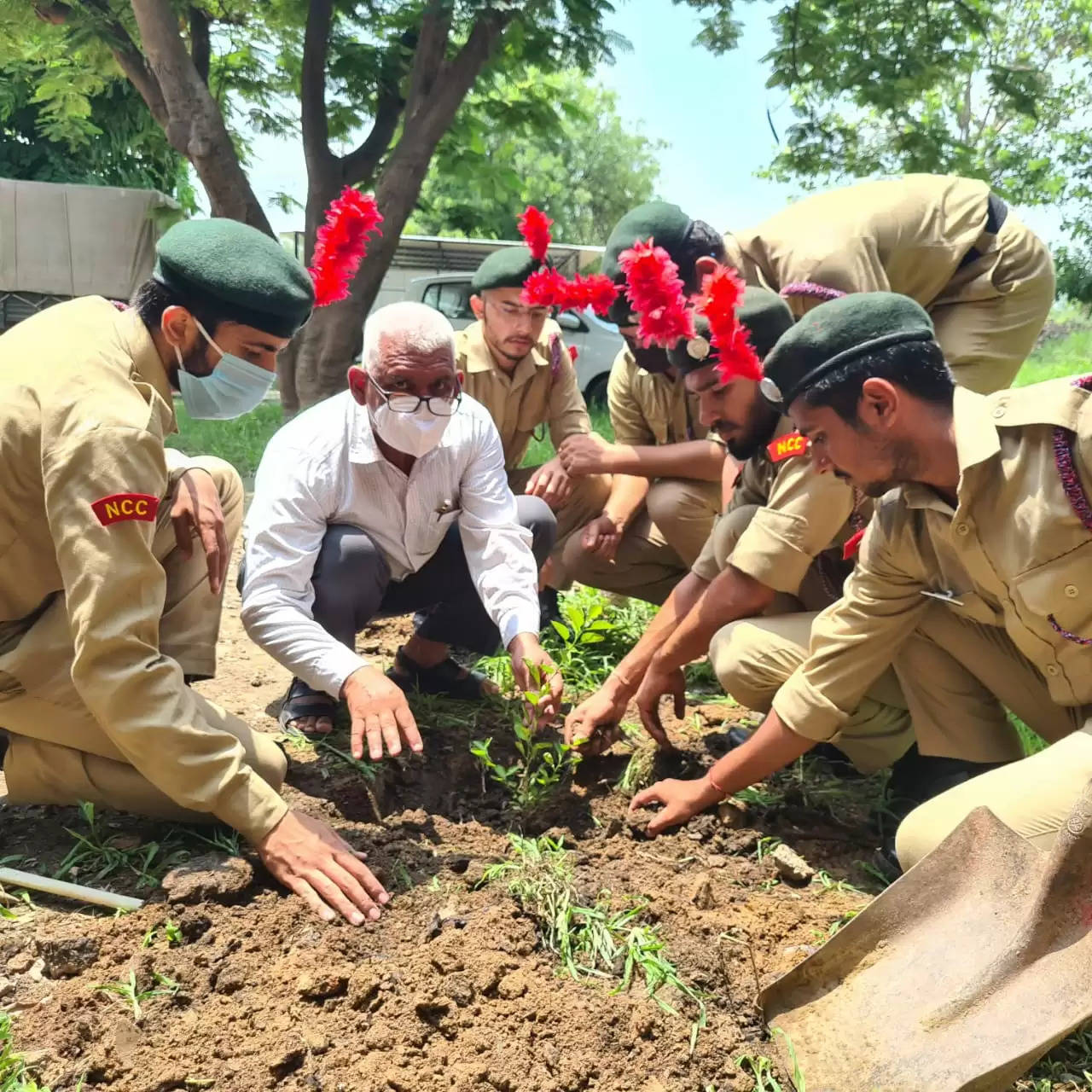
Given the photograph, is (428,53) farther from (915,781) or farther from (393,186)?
(915,781)

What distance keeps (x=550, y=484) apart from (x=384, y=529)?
0.94 meters

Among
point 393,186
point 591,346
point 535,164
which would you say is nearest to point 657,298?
point 393,186

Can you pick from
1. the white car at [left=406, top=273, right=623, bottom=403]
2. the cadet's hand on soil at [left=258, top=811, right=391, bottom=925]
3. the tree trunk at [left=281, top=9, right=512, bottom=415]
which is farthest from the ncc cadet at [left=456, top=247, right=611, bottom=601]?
the white car at [left=406, top=273, right=623, bottom=403]

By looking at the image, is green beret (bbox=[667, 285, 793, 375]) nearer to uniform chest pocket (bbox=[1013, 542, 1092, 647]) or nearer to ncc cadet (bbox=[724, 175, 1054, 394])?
ncc cadet (bbox=[724, 175, 1054, 394])

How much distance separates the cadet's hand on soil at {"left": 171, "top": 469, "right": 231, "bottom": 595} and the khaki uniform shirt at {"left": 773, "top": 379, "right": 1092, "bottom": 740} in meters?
1.47

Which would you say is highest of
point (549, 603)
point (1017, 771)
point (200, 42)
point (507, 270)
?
point (200, 42)

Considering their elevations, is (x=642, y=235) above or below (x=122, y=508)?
above

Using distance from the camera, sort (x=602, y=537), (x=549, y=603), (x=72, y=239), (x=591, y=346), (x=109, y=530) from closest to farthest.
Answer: (x=109, y=530)
(x=602, y=537)
(x=549, y=603)
(x=591, y=346)
(x=72, y=239)

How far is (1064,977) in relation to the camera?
1745 millimetres

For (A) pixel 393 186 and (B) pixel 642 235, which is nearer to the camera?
(B) pixel 642 235

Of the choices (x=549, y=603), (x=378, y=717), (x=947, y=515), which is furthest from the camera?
(x=549, y=603)

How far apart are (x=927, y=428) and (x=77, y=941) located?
2007mm

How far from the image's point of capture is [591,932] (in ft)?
6.89

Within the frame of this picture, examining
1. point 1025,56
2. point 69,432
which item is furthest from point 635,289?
point 1025,56
